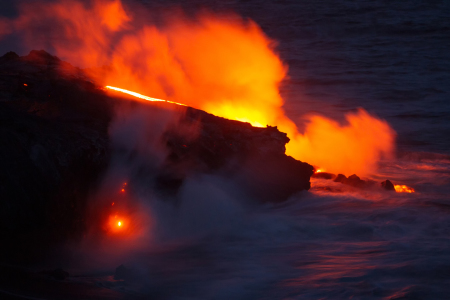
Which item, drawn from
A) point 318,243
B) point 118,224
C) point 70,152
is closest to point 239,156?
point 318,243

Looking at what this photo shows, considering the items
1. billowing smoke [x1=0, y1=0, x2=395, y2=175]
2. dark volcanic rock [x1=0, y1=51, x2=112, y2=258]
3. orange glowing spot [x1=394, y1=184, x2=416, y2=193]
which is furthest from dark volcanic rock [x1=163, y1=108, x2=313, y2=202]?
orange glowing spot [x1=394, y1=184, x2=416, y2=193]

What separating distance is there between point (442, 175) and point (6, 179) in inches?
251

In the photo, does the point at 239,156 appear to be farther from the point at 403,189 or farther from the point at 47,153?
the point at 403,189

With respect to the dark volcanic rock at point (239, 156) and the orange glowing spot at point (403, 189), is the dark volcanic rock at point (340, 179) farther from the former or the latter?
the dark volcanic rock at point (239, 156)

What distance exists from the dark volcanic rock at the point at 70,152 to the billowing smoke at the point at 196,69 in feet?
2.88

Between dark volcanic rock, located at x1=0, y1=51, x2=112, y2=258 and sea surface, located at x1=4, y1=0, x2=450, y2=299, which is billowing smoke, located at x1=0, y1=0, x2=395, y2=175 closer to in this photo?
sea surface, located at x1=4, y1=0, x2=450, y2=299

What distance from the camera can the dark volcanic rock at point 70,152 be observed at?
3352 millimetres

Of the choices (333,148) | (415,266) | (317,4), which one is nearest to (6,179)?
(415,266)

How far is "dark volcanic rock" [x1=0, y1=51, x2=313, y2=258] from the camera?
335cm

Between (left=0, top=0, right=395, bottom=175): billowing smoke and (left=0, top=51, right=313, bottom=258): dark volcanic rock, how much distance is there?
2.88ft

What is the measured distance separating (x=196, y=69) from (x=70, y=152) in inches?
292

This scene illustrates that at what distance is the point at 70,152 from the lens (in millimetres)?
3734

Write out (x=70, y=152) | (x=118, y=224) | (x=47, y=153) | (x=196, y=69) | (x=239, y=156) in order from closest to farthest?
(x=47, y=153)
(x=70, y=152)
(x=118, y=224)
(x=239, y=156)
(x=196, y=69)

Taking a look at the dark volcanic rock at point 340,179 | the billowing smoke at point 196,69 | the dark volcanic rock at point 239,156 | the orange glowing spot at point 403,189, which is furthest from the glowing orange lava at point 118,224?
the orange glowing spot at point 403,189
